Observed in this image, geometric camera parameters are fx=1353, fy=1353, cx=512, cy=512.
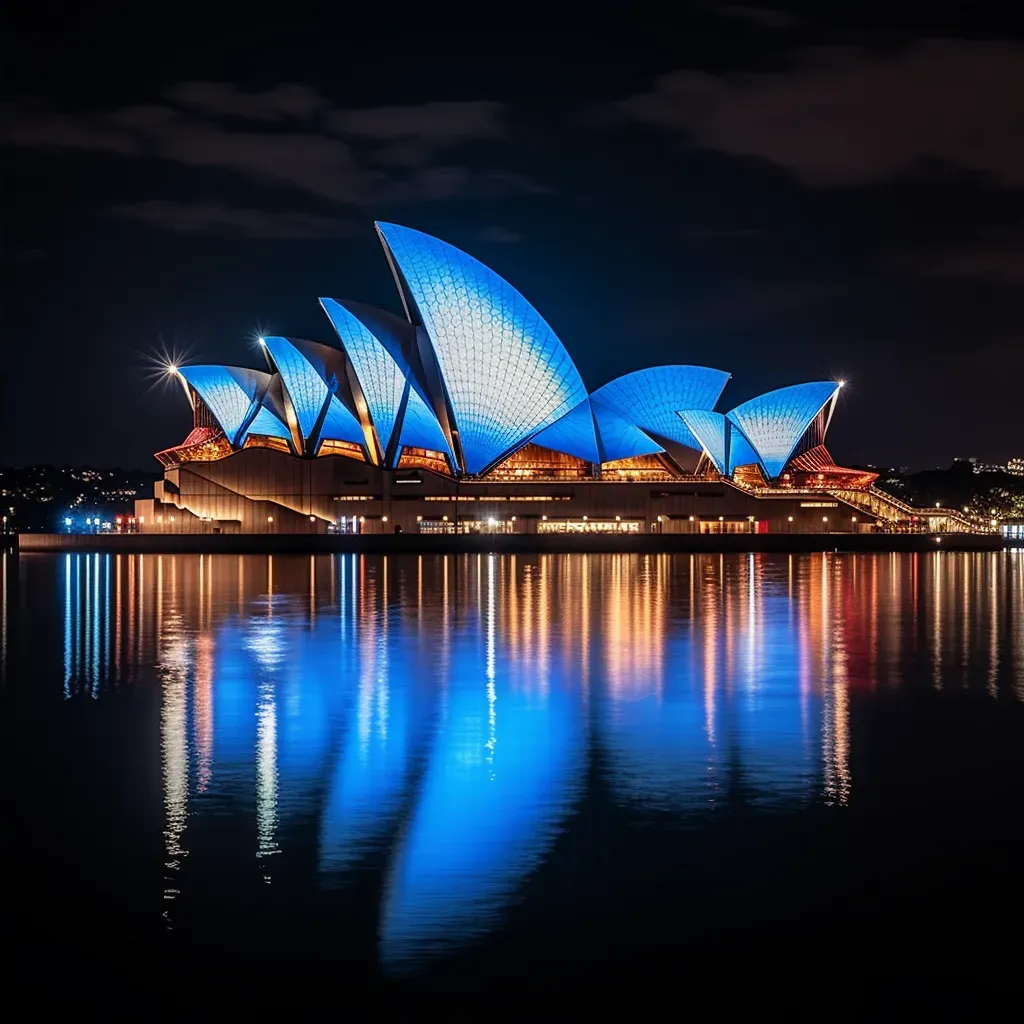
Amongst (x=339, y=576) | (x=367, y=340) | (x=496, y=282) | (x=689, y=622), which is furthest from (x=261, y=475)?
(x=689, y=622)

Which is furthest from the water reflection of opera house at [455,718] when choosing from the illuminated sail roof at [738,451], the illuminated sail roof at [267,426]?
the illuminated sail roof at [738,451]

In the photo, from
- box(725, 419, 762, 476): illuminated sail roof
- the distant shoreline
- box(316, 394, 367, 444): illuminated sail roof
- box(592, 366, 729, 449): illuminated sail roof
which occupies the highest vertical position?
box(592, 366, 729, 449): illuminated sail roof

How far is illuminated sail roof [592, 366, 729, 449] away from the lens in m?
74.4

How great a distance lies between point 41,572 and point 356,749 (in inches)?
1569

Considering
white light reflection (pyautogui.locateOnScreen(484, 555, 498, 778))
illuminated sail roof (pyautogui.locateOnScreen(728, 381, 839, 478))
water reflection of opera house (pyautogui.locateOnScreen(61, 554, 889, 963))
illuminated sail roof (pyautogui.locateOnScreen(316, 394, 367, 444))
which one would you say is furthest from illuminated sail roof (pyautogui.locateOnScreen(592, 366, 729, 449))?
white light reflection (pyautogui.locateOnScreen(484, 555, 498, 778))

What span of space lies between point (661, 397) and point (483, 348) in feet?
51.3

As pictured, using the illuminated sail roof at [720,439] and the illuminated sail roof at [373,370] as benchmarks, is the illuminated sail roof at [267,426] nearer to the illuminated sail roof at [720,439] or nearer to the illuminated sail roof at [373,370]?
the illuminated sail roof at [373,370]

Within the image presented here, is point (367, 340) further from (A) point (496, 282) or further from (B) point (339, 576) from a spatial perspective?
(B) point (339, 576)

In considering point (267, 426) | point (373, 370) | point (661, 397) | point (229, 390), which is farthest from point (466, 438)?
point (229, 390)

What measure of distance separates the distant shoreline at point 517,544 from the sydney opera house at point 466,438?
3407 millimetres

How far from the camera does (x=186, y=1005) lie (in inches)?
232

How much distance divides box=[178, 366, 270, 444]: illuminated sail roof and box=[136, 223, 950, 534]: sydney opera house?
8cm

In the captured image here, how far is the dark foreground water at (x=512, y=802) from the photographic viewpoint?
6598 mm

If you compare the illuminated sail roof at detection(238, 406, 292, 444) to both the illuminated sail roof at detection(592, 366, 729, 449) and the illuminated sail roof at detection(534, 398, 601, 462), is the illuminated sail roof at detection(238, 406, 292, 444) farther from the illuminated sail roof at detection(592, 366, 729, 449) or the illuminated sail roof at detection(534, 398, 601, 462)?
the illuminated sail roof at detection(592, 366, 729, 449)
